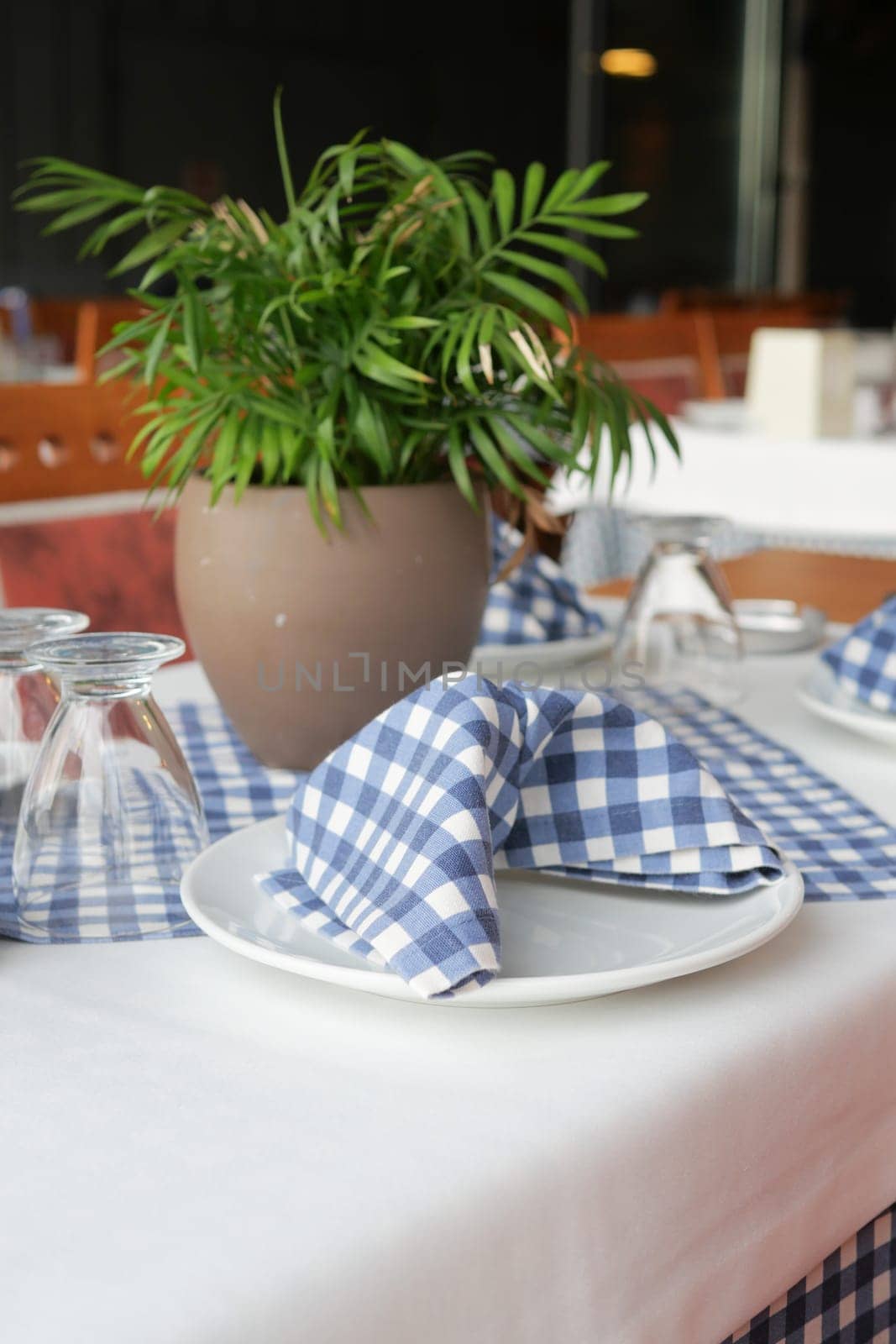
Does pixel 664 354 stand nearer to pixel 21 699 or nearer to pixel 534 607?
pixel 534 607

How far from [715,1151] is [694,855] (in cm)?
12

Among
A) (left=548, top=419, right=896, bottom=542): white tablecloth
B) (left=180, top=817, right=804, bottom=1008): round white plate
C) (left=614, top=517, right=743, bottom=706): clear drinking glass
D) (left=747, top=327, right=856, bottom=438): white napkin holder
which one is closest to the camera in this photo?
(left=180, top=817, right=804, bottom=1008): round white plate

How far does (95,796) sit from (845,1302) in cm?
33

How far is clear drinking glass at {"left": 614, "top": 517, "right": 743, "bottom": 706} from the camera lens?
89 cm

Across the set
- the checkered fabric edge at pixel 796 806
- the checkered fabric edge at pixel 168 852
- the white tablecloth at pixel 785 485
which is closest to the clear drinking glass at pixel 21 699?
the checkered fabric edge at pixel 168 852

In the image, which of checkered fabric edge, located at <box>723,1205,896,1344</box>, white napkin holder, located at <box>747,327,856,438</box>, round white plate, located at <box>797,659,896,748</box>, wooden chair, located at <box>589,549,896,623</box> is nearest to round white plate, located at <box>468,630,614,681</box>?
round white plate, located at <box>797,659,896,748</box>

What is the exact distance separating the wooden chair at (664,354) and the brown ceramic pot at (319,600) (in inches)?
82.7

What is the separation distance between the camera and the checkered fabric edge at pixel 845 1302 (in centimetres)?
50

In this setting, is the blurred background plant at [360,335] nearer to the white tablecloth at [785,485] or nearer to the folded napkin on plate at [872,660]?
the folded napkin on plate at [872,660]

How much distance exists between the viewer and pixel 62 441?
1.39m

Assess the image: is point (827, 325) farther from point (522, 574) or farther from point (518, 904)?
point (518, 904)

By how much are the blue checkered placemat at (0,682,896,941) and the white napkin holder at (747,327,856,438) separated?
4.37ft

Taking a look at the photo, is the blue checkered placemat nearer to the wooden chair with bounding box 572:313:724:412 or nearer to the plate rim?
the plate rim

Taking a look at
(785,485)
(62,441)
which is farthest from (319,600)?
(785,485)
